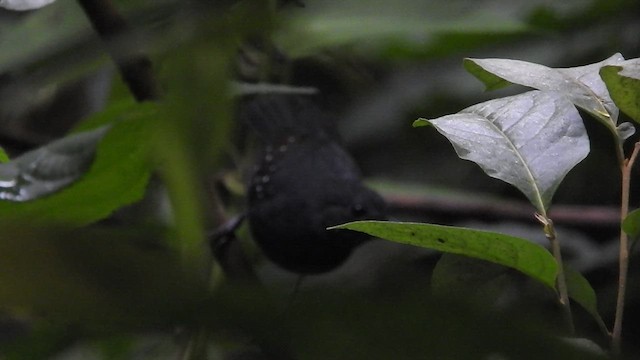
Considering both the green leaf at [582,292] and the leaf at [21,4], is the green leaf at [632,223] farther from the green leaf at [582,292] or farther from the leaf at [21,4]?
the leaf at [21,4]

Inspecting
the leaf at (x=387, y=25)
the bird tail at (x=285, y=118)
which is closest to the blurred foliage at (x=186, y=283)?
the leaf at (x=387, y=25)

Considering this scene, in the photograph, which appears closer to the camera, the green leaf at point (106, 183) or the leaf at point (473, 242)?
the leaf at point (473, 242)

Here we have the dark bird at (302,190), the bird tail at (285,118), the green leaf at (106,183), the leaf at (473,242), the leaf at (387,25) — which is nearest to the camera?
the leaf at (473,242)

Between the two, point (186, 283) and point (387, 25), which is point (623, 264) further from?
point (387, 25)

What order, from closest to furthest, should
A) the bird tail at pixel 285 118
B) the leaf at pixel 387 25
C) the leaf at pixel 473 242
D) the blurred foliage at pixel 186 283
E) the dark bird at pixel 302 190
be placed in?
the blurred foliage at pixel 186 283 < the leaf at pixel 473 242 < the leaf at pixel 387 25 < the dark bird at pixel 302 190 < the bird tail at pixel 285 118

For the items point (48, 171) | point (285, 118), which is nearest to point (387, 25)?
point (285, 118)

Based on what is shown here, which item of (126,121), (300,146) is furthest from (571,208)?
(126,121)

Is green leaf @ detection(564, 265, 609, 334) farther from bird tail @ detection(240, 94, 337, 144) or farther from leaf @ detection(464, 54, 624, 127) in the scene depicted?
bird tail @ detection(240, 94, 337, 144)
